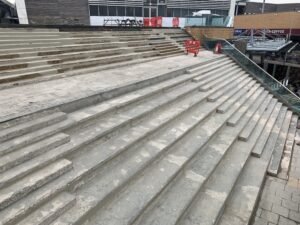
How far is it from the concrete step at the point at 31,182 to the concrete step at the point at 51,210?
246mm

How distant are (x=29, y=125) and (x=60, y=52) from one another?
4526 millimetres

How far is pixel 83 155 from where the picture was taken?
3479 millimetres

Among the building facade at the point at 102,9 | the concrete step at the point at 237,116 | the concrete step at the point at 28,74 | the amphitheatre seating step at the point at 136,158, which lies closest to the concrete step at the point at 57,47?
the amphitheatre seating step at the point at 136,158

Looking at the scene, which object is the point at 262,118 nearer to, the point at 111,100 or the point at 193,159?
the point at 193,159

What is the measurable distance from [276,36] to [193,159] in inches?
999

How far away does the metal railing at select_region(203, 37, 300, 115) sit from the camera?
9.54 metres

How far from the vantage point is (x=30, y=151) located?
3.09 m

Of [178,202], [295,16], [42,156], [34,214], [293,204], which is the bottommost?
[293,204]

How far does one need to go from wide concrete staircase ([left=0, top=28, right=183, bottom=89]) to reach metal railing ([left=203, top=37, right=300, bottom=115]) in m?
3.98

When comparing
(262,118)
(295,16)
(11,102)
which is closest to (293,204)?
(262,118)

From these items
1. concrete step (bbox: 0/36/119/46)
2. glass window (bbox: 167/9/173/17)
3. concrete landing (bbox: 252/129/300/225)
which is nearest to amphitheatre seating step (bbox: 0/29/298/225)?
concrete landing (bbox: 252/129/300/225)

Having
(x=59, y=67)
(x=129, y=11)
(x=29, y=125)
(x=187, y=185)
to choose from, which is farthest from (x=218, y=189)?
(x=129, y=11)

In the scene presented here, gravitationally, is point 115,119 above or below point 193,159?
above

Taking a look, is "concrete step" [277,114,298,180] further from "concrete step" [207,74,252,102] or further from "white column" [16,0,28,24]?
"white column" [16,0,28,24]
